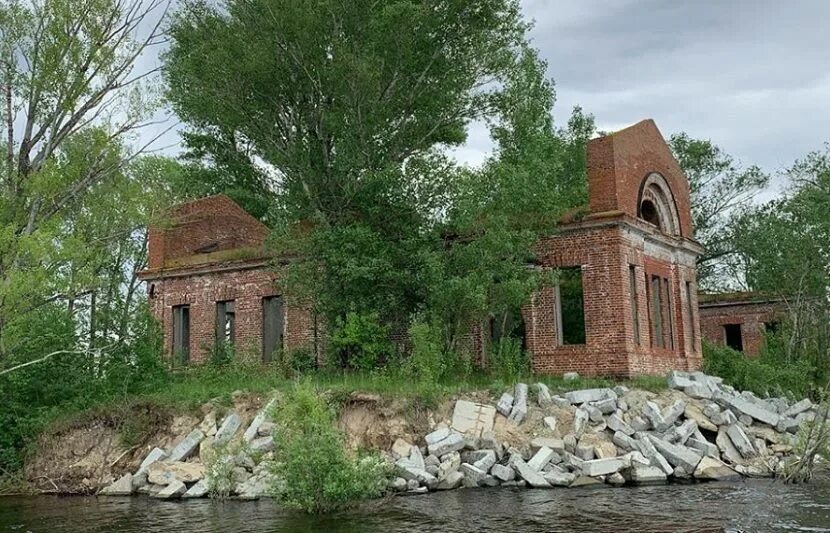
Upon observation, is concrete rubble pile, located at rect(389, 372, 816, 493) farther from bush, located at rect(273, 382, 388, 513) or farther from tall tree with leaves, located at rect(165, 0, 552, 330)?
tall tree with leaves, located at rect(165, 0, 552, 330)

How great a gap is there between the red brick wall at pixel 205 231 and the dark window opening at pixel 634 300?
13008mm

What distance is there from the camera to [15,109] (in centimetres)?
1650

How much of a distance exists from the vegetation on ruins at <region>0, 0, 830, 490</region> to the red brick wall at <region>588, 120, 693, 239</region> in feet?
3.31

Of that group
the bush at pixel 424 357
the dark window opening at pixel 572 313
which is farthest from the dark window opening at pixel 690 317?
the bush at pixel 424 357

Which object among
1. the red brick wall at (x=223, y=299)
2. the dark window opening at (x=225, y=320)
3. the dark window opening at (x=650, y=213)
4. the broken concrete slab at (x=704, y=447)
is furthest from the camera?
the dark window opening at (x=225, y=320)

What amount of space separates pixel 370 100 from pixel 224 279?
Result: 821 cm

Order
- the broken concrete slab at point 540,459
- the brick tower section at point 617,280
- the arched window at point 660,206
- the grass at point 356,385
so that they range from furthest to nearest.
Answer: the arched window at point 660,206
the brick tower section at point 617,280
the grass at point 356,385
the broken concrete slab at point 540,459

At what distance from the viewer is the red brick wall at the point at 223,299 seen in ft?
81.8

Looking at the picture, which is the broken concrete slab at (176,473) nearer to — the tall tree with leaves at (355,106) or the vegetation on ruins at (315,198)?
the vegetation on ruins at (315,198)

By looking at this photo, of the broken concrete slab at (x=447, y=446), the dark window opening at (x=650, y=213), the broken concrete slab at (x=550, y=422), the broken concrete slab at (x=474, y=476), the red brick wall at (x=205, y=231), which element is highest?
the red brick wall at (x=205, y=231)

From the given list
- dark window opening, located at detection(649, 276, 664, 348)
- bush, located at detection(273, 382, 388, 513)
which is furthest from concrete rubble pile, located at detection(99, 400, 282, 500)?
dark window opening, located at detection(649, 276, 664, 348)

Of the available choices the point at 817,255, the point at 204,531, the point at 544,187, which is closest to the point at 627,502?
the point at 204,531

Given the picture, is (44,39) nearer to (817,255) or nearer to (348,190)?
(348,190)

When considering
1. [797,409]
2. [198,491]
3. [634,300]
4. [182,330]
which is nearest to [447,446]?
[198,491]
